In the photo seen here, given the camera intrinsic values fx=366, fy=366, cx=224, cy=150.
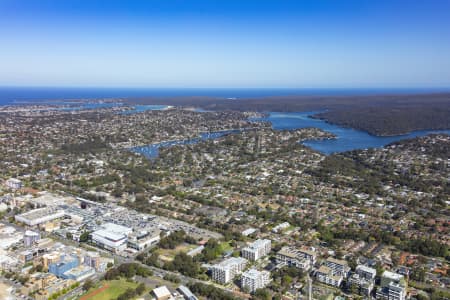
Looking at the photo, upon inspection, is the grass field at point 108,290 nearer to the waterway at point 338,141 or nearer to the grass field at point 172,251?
the grass field at point 172,251

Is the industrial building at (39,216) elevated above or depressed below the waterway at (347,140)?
above

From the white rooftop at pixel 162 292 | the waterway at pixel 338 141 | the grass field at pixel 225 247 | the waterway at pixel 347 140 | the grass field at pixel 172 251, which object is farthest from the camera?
the waterway at pixel 347 140

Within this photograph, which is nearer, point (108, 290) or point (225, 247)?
point (108, 290)

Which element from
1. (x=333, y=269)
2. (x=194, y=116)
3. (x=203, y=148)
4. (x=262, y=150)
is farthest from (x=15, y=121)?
(x=333, y=269)

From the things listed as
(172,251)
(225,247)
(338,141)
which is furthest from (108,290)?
(338,141)

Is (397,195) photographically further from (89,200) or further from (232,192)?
(89,200)

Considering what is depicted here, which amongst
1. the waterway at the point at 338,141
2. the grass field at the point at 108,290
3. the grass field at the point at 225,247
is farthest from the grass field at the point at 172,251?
the waterway at the point at 338,141

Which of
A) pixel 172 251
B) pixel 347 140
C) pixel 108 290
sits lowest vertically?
pixel 172 251

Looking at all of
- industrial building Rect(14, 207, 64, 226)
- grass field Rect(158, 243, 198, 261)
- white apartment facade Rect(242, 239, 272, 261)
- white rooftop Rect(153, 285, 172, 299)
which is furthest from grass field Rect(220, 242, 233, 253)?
industrial building Rect(14, 207, 64, 226)

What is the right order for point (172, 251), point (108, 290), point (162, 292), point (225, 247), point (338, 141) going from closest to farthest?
point (162, 292) < point (108, 290) < point (172, 251) < point (225, 247) < point (338, 141)

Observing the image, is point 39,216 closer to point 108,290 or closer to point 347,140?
point 108,290
